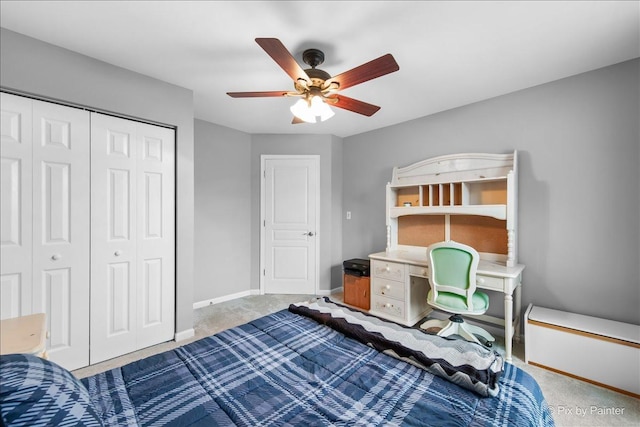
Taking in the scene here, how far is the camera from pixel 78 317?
2139 millimetres

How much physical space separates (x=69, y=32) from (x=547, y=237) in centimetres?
418

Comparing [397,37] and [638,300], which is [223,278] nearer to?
[397,37]

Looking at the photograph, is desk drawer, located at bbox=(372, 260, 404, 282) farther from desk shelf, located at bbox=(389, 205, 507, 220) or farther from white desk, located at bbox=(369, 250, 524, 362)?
desk shelf, located at bbox=(389, 205, 507, 220)

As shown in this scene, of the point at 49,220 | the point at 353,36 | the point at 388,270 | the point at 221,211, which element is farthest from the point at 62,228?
the point at 388,270

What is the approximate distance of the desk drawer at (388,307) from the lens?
9.96 ft

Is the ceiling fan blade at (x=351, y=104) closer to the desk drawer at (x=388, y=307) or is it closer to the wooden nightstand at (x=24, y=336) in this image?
the desk drawer at (x=388, y=307)

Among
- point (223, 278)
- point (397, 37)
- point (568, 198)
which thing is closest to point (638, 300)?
point (568, 198)

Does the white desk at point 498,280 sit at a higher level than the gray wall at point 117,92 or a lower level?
lower

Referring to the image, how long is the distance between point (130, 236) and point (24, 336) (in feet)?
3.96

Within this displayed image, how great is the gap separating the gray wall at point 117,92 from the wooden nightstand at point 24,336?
1255 millimetres

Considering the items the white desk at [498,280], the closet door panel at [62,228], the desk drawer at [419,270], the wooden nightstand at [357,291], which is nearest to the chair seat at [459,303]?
the white desk at [498,280]

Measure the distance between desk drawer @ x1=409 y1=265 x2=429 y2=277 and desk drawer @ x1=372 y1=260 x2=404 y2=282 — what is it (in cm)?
11

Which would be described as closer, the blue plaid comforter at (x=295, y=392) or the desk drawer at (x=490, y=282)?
the blue plaid comforter at (x=295, y=392)

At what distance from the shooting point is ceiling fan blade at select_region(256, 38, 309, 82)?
1.49 meters
